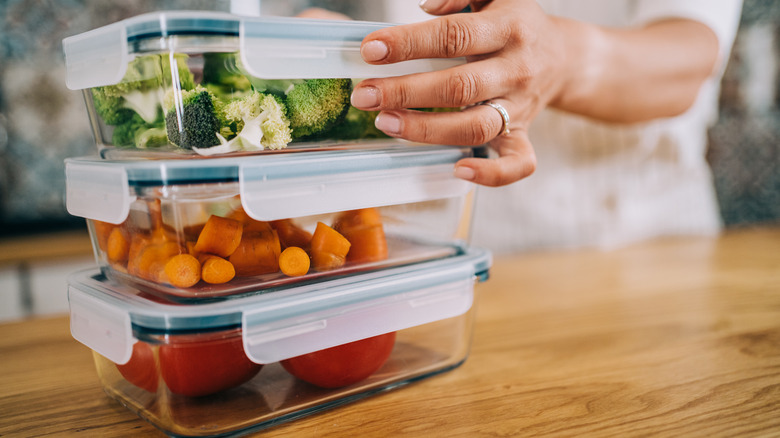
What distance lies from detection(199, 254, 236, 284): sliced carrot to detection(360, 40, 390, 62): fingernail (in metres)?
→ 0.22

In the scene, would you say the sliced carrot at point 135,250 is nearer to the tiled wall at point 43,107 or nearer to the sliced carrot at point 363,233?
the sliced carrot at point 363,233

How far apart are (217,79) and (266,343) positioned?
22 centimetres

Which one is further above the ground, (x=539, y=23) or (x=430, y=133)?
(x=539, y=23)

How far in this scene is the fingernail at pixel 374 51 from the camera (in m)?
0.52

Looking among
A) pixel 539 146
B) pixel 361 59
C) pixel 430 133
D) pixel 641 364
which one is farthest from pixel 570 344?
pixel 539 146

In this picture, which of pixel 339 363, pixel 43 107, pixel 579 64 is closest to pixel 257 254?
pixel 339 363

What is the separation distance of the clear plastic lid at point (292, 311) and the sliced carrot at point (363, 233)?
0.06 feet

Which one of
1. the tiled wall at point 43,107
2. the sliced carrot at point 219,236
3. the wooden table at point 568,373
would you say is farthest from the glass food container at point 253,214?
the tiled wall at point 43,107

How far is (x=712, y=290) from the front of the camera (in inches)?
37.3

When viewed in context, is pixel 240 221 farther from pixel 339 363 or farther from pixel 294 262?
pixel 339 363

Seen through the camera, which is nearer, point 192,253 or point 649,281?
A: point 192,253

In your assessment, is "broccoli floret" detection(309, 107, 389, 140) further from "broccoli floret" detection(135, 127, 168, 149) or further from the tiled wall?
the tiled wall

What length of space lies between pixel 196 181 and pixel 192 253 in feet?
0.22

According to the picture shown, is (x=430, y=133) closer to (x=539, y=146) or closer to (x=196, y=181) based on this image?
(x=196, y=181)
